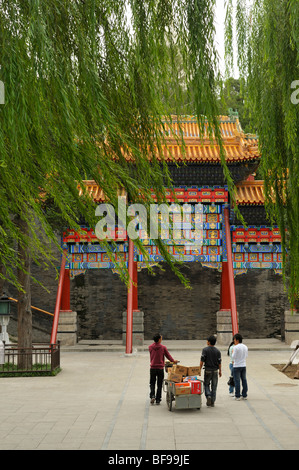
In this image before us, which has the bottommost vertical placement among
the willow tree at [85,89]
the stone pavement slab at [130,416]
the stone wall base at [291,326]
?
the stone pavement slab at [130,416]

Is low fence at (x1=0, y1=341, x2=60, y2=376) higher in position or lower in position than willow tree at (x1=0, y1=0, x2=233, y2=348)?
lower

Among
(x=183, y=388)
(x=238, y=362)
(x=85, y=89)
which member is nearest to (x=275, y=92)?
(x=85, y=89)

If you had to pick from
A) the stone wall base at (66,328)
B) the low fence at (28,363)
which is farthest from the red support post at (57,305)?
the low fence at (28,363)

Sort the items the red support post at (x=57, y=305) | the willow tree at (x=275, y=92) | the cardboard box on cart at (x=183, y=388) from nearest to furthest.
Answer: the willow tree at (x=275, y=92) → the cardboard box on cart at (x=183, y=388) → the red support post at (x=57, y=305)

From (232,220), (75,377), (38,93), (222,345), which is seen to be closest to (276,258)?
(232,220)

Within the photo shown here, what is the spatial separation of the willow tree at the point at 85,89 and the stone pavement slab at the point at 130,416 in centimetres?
330

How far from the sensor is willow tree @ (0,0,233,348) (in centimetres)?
419

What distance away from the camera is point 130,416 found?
9.20 m

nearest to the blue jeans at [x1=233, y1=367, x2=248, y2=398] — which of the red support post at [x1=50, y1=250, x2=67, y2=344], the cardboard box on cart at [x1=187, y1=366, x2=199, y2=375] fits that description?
the cardboard box on cart at [x1=187, y1=366, x2=199, y2=375]

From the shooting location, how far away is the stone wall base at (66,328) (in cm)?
2119

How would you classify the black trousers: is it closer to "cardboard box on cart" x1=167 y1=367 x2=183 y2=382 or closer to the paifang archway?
"cardboard box on cart" x1=167 y1=367 x2=183 y2=382

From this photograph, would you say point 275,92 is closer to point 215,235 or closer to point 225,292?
point 215,235

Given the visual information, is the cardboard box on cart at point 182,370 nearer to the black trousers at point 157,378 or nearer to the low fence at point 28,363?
the black trousers at point 157,378

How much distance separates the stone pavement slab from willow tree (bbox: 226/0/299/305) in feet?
6.99
